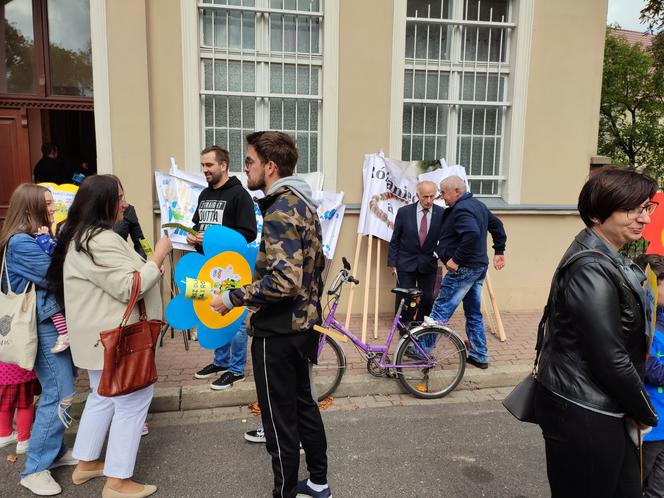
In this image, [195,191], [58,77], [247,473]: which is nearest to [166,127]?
[195,191]

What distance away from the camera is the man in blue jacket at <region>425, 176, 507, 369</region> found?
474cm

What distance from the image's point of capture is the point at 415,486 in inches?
123

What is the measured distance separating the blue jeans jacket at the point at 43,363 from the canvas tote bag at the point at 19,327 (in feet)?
0.13

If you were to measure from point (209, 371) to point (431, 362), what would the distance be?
6.43ft

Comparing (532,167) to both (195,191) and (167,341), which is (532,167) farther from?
(167,341)

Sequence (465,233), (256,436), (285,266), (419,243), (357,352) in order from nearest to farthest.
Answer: (285,266), (256,436), (465,233), (357,352), (419,243)

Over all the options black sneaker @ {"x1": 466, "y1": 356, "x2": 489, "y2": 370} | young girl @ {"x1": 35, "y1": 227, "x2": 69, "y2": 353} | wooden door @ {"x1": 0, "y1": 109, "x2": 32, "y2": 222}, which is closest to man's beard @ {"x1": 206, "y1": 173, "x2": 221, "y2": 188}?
young girl @ {"x1": 35, "y1": 227, "x2": 69, "y2": 353}

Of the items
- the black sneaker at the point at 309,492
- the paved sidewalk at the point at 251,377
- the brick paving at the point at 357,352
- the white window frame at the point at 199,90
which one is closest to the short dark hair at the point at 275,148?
the black sneaker at the point at 309,492

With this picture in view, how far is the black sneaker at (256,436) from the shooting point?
3.59m

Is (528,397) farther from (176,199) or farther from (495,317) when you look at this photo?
(176,199)

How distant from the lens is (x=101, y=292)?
2688mm

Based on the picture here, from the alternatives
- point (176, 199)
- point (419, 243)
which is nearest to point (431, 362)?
point (419, 243)

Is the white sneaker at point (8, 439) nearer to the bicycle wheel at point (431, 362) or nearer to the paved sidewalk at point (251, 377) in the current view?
the paved sidewalk at point (251, 377)

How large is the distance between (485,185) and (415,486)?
490cm
